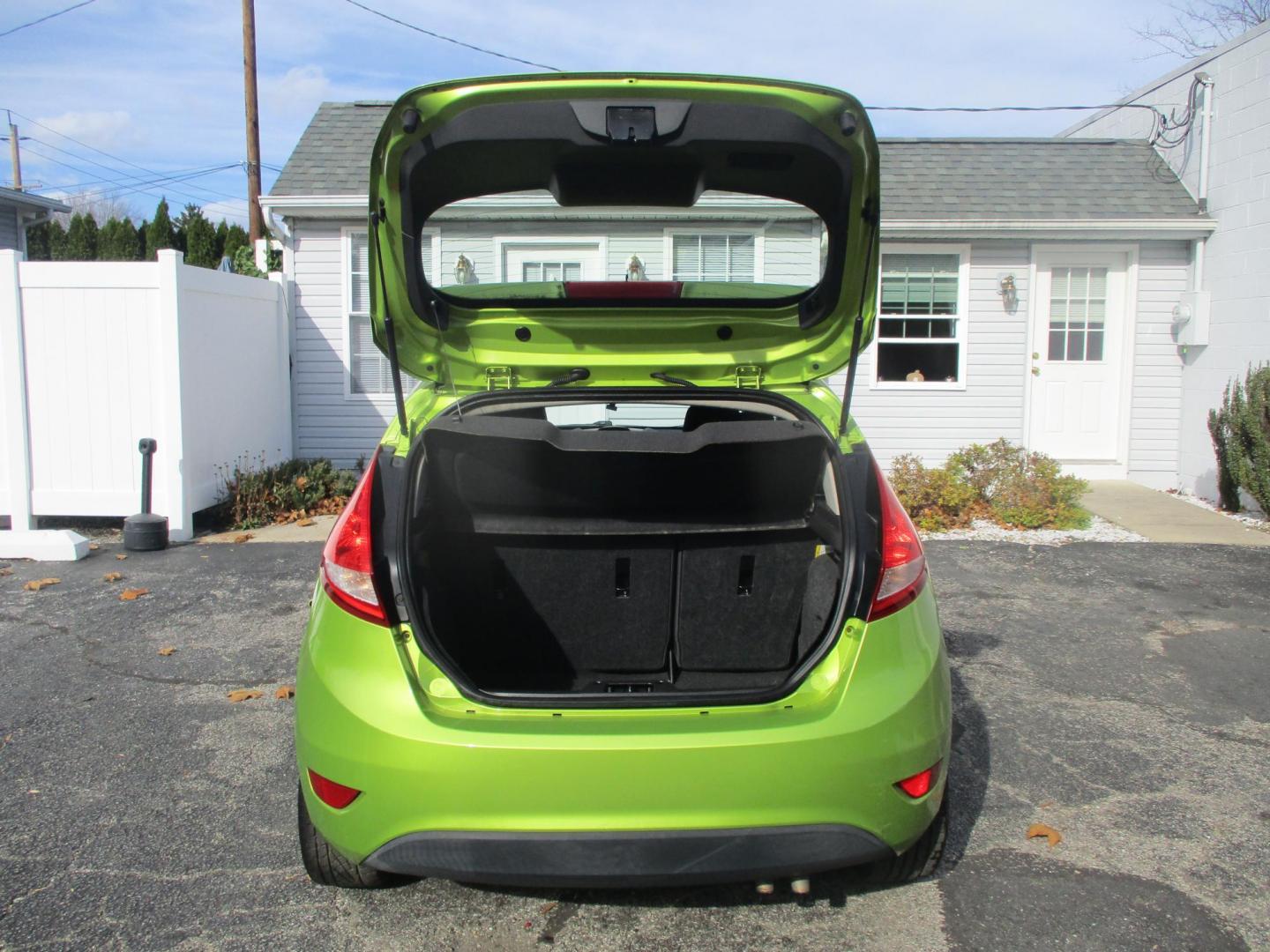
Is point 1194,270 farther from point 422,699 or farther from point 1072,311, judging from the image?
point 422,699

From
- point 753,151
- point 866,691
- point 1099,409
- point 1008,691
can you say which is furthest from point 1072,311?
point 866,691

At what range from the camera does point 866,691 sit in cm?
221

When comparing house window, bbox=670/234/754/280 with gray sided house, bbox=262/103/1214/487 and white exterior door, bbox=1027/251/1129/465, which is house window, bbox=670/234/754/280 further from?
white exterior door, bbox=1027/251/1129/465

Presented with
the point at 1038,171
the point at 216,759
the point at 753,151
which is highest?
the point at 1038,171

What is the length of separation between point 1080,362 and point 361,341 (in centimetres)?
727

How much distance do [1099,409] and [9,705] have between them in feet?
31.5

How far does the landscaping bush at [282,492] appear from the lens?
25.5ft

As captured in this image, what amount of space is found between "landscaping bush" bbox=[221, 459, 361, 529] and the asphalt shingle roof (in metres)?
2.91

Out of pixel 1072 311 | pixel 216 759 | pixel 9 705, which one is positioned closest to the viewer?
pixel 216 759

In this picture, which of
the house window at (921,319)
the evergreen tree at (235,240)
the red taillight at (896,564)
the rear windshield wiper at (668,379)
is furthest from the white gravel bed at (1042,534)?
the evergreen tree at (235,240)

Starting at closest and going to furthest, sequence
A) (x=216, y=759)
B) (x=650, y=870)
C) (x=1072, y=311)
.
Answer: (x=650, y=870), (x=216, y=759), (x=1072, y=311)

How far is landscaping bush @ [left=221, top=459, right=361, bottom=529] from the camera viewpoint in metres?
7.78

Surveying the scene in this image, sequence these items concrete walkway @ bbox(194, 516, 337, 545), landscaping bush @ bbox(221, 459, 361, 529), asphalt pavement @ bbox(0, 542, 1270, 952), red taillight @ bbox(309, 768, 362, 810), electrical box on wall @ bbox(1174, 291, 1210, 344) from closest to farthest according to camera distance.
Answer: red taillight @ bbox(309, 768, 362, 810) < asphalt pavement @ bbox(0, 542, 1270, 952) < concrete walkway @ bbox(194, 516, 337, 545) < landscaping bush @ bbox(221, 459, 361, 529) < electrical box on wall @ bbox(1174, 291, 1210, 344)

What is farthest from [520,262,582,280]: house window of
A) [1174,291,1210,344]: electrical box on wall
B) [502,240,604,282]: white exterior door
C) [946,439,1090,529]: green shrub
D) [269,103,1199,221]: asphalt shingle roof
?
[1174,291,1210,344]: electrical box on wall
